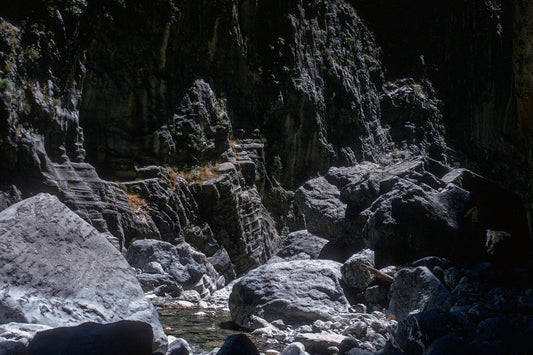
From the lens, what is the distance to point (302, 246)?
12773 millimetres

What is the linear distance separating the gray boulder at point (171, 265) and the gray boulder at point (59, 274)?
Result: 3684 millimetres

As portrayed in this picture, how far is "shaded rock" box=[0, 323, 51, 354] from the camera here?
3209 millimetres

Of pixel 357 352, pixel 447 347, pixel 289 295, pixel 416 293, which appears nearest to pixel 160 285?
pixel 289 295

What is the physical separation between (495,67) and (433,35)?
4.24 metres

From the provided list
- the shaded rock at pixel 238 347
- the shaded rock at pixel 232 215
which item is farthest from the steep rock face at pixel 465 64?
the shaded rock at pixel 238 347

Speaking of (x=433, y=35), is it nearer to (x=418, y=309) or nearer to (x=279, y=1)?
(x=279, y=1)

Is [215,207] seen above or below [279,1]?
below

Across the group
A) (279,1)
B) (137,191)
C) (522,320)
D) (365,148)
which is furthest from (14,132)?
(365,148)

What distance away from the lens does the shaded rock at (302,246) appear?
485 inches

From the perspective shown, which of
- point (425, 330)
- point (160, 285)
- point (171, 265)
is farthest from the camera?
point (171, 265)

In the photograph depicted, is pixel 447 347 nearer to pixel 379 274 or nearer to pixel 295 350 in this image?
pixel 295 350

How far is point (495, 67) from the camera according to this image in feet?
78.6

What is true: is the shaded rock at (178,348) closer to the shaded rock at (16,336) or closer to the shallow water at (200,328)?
the shallow water at (200,328)

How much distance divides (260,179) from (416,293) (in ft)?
33.1
